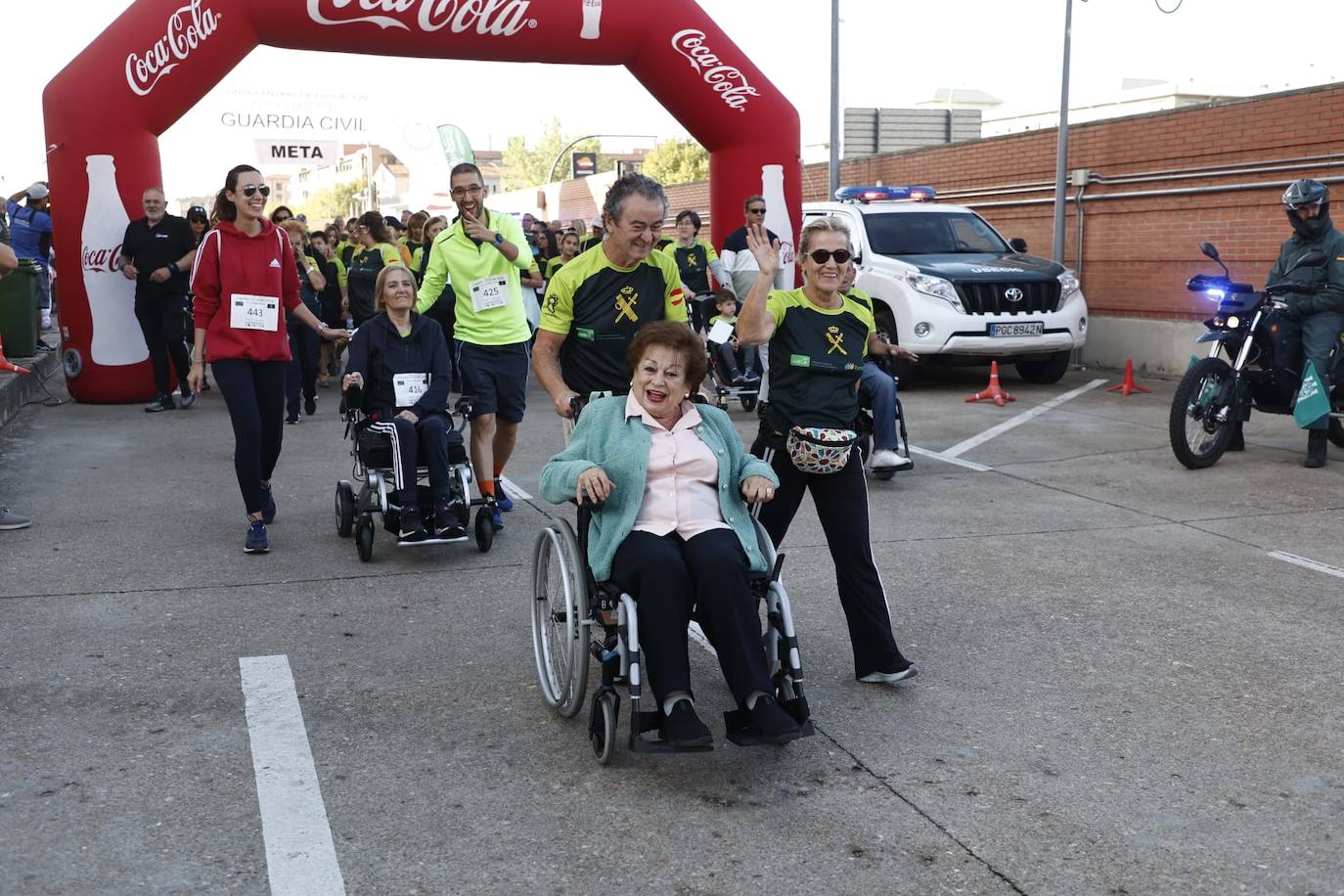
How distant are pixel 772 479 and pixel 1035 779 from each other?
1.18 metres

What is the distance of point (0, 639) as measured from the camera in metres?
5.41

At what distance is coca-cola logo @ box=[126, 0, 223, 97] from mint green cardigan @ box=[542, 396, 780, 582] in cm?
970

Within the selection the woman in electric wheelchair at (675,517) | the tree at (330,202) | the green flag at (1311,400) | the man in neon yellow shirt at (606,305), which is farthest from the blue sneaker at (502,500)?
the tree at (330,202)

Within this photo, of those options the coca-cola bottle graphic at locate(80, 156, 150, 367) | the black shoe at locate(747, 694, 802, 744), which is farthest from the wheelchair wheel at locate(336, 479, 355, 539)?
the coca-cola bottle graphic at locate(80, 156, 150, 367)

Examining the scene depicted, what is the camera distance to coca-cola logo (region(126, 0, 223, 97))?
1241 cm

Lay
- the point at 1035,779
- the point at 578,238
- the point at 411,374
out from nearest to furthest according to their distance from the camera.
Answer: the point at 1035,779 → the point at 411,374 → the point at 578,238

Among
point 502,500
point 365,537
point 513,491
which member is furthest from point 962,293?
point 365,537

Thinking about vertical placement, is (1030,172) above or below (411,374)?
above

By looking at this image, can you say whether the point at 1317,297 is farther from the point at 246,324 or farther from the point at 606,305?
the point at 246,324

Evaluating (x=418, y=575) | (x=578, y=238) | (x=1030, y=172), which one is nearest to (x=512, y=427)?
(x=418, y=575)

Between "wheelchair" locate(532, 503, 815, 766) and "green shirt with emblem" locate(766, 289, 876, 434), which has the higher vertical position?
"green shirt with emblem" locate(766, 289, 876, 434)

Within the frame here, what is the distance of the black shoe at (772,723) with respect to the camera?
3.85m

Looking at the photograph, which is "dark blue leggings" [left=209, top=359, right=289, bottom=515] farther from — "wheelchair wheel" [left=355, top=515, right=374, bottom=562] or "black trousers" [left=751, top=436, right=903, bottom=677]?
"black trousers" [left=751, top=436, right=903, bottom=677]

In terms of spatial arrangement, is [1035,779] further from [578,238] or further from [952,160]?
[952,160]
